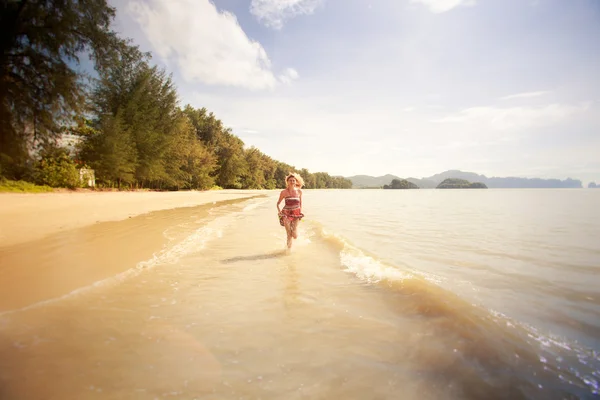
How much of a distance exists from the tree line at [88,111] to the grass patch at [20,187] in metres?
0.71

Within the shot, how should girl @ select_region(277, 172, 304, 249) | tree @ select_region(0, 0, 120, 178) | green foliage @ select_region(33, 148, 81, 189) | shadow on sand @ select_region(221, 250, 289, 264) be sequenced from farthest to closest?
green foliage @ select_region(33, 148, 81, 189) < tree @ select_region(0, 0, 120, 178) < girl @ select_region(277, 172, 304, 249) < shadow on sand @ select_region(221, 250, 289, 264)

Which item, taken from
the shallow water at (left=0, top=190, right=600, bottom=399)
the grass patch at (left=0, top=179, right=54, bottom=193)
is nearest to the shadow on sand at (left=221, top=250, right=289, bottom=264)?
the shallow water at (left=0, top=190, right=600, bottom=399)

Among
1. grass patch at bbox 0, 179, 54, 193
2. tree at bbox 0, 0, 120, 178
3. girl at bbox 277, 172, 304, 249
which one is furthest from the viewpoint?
grass patch at bbox 0, 179, 54, 193

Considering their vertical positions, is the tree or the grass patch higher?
the tree

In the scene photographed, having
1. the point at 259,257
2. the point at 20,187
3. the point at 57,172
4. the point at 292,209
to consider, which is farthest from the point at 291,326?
the point at 57,172

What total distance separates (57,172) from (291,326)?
29.3 metres

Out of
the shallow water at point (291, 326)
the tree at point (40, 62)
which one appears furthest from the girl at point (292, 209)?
the tree at point (40, 62)

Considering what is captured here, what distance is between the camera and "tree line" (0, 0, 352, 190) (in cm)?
952

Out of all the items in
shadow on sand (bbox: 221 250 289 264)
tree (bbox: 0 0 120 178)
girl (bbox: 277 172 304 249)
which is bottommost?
shadow on sand (bbox: 221 250 289 264)

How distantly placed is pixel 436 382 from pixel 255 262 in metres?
4.23

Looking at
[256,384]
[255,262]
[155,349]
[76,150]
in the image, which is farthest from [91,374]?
[76,150]

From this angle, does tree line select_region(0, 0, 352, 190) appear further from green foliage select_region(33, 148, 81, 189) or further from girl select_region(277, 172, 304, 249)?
girl select_region(277, 172, 304, 249)

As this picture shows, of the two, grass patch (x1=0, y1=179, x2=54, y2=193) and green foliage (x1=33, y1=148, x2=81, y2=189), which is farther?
green foliage (x1=33, y1=148, x2=81, y2=189)

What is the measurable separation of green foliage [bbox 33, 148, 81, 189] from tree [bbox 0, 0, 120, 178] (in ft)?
47.2
